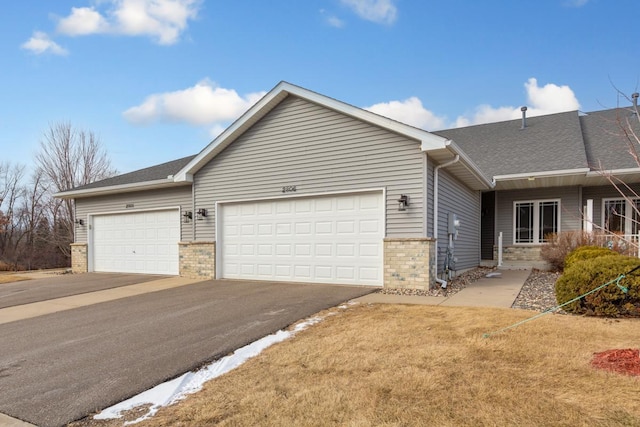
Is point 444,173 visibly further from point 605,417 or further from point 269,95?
point 605,417

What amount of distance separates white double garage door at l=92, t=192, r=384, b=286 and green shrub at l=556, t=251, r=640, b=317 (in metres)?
3.84

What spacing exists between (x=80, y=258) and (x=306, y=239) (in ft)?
32.3

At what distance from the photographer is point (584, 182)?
1279cm

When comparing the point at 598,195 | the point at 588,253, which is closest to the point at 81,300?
the point at 588,253

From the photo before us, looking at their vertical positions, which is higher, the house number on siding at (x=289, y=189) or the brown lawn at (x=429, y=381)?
the house number on siding at (x=289, y=189)

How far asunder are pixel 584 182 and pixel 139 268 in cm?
1544

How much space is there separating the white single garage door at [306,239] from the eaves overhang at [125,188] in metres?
1.98

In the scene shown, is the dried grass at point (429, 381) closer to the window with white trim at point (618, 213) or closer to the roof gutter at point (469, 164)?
the roof gutter at point (469, 164)

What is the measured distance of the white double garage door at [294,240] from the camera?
348 inches

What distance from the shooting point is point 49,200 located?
25.7 metres

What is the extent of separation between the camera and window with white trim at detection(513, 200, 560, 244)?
1352 cm

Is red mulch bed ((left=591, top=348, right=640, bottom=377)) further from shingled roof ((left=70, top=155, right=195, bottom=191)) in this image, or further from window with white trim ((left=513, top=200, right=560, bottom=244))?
shingled roof ((left=70, top=155, right=195, bottom=191))

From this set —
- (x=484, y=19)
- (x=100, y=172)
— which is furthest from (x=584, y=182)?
(x=100, y=172)

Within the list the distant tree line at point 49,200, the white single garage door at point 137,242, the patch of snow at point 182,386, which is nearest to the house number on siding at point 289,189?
the white single garage door at point 137,242
